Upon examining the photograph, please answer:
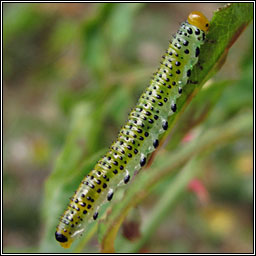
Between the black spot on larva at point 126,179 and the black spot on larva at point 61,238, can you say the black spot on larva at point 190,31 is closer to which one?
the black spot on larva at point 126,179

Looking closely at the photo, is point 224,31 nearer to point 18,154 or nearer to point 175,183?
point 175,183

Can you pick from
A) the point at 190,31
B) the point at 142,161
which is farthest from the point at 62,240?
the point at 190,31

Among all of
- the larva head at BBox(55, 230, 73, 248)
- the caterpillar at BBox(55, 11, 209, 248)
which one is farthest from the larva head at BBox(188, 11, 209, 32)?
the larva head at BBox(55, 230, 73, 248)

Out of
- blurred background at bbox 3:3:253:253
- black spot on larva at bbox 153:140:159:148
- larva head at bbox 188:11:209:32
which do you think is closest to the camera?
black spot on larva at bbox 153:140:159:148

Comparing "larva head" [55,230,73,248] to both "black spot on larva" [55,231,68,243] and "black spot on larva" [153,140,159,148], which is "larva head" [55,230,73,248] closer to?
"black spot on larva" [55,231,68,243]

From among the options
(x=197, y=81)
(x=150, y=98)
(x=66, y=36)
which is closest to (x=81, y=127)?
(x=150, y=98)
